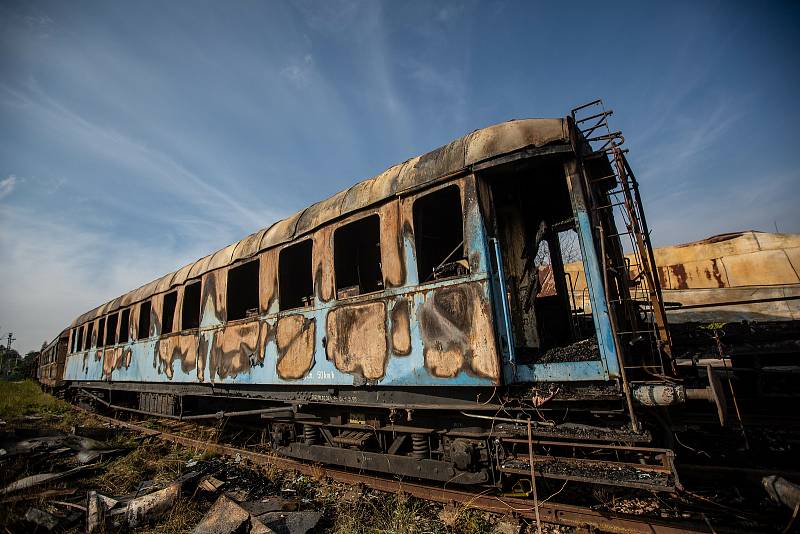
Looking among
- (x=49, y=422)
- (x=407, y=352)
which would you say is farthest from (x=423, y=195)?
(x=49, y=422)

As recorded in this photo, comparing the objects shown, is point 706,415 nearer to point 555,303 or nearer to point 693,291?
point 555,303

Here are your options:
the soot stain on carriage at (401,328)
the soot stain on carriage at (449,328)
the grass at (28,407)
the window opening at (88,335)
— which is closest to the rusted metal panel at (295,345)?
the soot stain on carriage at (401,328)

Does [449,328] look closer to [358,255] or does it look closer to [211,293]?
[358,255]

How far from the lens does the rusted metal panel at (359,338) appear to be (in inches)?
173

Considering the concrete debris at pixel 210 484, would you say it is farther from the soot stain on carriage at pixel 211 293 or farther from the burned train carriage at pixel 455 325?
the soot stain on carriage at pixel 211 293

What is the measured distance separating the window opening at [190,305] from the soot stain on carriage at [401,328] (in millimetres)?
5708

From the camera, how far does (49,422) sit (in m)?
11.8

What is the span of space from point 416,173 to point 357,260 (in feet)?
8.17

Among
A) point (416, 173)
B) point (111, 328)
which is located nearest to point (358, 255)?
point (416, 173)

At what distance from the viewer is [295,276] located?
6.87 metres

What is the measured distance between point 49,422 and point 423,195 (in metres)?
14.4

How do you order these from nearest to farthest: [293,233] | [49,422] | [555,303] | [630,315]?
[630,315] → [555,303] → [293,233] → [49,422]

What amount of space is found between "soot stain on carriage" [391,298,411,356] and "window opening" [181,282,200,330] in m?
5.71

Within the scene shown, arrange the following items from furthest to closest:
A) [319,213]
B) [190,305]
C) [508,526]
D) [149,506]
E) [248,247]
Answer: [190,305] → [248,247] → [319,213] → [149,506] → [508,526]
